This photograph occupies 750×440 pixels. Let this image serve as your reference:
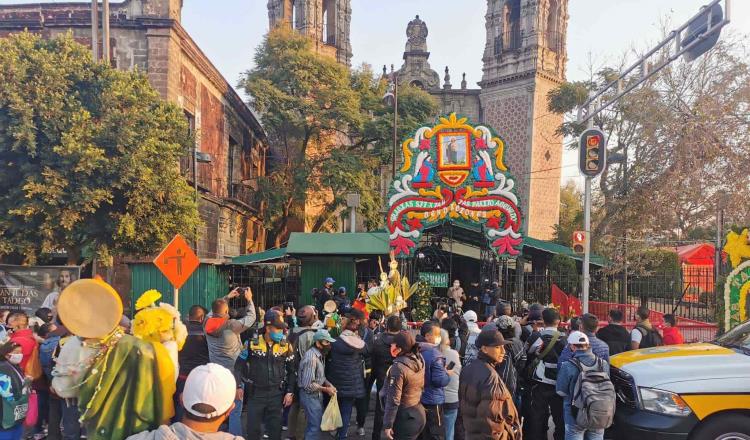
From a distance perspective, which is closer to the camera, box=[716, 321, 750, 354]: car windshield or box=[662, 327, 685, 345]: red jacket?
box=[716, 321, 750, 354]: car windshield

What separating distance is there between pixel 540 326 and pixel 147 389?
553 cm

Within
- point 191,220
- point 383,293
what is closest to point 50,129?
point 191,220

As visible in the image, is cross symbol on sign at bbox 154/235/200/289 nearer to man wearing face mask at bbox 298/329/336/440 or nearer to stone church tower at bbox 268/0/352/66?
man wearing face mask at bbox 298/329/336/440

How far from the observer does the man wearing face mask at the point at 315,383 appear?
19.6 feet

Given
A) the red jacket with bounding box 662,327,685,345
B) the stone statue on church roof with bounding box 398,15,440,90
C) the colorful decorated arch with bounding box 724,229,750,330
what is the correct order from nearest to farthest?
the red jacket with bounding box 662,327,685,345 → the colorful decorated arch with bounding box 724,229,750,330 → the stone statue on church roof with bounding box 398,15,440,90

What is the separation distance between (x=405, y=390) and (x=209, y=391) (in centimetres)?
255

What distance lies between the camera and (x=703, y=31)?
9.85m

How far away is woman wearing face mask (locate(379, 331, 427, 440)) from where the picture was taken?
4.96 m

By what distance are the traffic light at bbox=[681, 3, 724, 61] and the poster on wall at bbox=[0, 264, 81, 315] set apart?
13.2 meters

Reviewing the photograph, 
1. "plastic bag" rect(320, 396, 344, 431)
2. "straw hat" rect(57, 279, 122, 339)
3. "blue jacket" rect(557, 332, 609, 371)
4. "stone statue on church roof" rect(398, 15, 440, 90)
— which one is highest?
"stone statue on church roof" rect(398, 15, 440, 90)

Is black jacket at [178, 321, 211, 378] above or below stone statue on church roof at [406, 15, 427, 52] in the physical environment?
below

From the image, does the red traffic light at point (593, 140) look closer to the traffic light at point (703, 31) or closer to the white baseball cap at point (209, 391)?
the traffic light at point (703, 31)

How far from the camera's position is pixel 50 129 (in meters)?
12.4

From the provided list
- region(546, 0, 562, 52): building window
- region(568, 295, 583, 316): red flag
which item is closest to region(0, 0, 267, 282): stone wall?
region(568, 295, 583, 316): red flag
